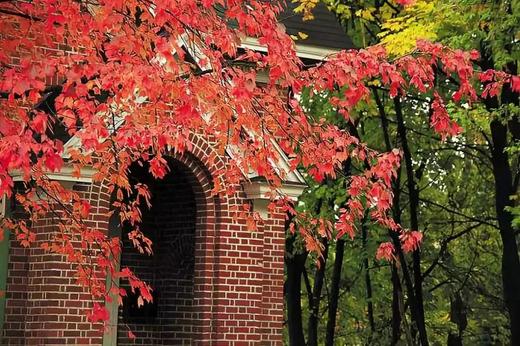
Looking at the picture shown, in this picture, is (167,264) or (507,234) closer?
(167,264)

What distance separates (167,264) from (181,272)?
0.31 m

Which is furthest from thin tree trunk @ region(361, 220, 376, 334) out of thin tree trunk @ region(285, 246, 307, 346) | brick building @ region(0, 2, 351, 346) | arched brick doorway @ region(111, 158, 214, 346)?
arched brick doorway @ region(111, 158, 214, 346)

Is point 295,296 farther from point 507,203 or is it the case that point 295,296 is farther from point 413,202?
point 507,203

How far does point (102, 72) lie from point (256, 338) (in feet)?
24.5

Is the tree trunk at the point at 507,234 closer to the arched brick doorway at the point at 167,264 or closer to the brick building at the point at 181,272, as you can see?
the brick building at the point at 181,272

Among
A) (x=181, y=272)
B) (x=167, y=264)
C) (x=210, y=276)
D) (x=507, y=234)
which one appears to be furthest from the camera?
(x=507, y=234)

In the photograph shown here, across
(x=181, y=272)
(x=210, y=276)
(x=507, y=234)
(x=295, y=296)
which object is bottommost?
(x=210, y=276)

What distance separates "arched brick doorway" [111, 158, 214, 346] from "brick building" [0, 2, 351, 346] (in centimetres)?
2

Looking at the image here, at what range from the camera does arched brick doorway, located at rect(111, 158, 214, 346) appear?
16.1 meters

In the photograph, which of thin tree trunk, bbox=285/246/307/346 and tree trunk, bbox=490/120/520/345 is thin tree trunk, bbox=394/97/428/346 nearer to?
tree trunk, bbox=490/120/520/345

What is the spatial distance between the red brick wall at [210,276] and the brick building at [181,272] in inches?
0.6

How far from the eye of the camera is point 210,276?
1536cm

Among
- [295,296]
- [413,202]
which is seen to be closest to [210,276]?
[413,202]

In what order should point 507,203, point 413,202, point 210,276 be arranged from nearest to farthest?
point 210,276
point 507,203
point 413,202
